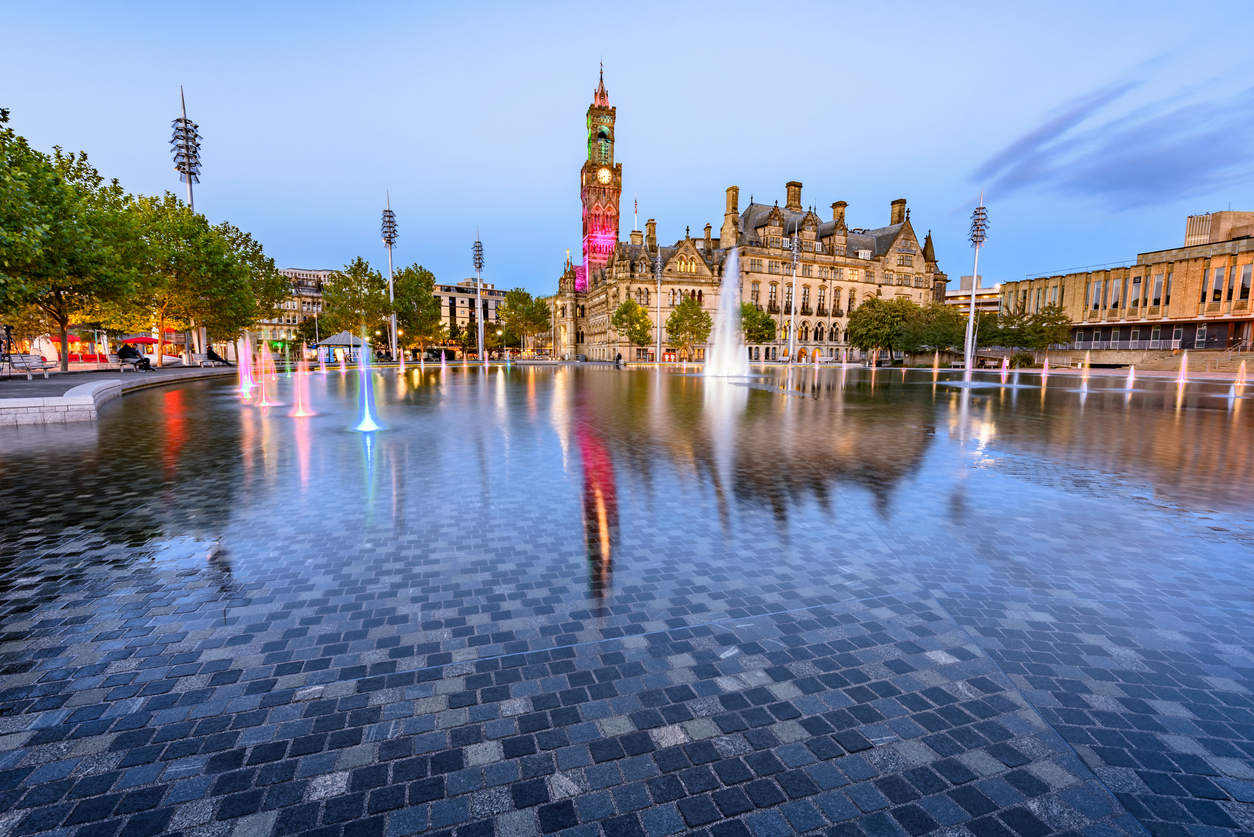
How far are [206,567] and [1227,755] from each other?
25.3ft

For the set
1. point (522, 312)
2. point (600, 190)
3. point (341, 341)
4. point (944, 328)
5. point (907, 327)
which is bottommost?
point (341, 341)

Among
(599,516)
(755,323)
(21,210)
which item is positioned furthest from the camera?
(755,323)

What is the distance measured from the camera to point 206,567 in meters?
5.33

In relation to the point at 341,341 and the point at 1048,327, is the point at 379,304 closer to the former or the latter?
the point at 341,341

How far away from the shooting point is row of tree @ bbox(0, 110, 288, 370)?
18844 millimetres

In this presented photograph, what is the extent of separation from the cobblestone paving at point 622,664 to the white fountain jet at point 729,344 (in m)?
36.5

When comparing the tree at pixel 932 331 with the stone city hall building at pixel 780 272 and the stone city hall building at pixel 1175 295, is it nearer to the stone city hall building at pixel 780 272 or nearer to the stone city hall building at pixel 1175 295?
the stone city hall building at pixel 1175 295

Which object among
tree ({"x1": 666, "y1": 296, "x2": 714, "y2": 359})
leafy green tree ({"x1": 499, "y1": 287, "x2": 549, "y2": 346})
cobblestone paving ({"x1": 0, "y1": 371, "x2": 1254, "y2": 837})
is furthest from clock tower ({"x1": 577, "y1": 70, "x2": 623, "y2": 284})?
cobblestone paving ({"x1": 0, "y1": 371, "x2": 1254, "y2": 837})

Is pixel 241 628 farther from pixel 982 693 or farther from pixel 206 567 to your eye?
pixel 982 693

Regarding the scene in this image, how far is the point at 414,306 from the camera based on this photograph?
73.8 meters

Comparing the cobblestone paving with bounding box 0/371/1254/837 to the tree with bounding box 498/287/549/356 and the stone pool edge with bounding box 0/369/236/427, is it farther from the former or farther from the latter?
the tree with bounding box 498/287/549/356

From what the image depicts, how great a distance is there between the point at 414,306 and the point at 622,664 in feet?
255

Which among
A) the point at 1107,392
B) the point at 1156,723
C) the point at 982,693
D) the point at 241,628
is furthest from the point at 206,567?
the point at 1107,392

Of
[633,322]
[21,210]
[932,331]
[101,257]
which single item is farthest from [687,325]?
[21,210]
